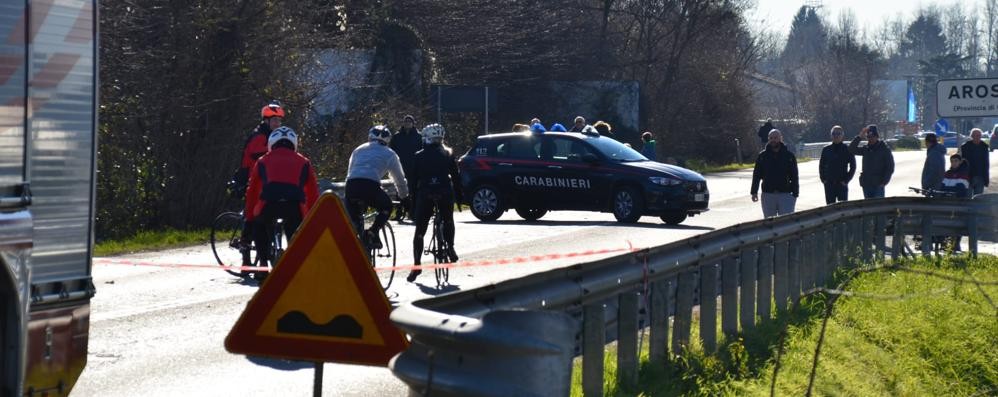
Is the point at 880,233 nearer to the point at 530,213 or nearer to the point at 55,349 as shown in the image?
the point at 530,213

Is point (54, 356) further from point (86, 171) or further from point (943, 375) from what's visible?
point (943, 375)

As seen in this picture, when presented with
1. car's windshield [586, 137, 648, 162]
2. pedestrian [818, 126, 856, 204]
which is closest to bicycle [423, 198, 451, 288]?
pedestrian [818, 126, 856, 204]

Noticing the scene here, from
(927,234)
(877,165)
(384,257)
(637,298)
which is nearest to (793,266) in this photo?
(637,298)

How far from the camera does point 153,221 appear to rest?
910 inches

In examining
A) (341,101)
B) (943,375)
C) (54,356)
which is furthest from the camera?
(341,101)

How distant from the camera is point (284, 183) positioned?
12289 millimetres

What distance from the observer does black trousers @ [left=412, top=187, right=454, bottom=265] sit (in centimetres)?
1489

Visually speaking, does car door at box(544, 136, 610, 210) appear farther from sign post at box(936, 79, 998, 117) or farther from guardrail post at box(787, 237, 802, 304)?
guardrail post at box(787, 237, 802, 304)

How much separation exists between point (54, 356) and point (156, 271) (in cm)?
990

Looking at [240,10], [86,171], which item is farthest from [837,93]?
[86,171]

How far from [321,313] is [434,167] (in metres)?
8.83

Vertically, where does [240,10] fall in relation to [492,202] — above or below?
above

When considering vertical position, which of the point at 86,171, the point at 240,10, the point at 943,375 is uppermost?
the point at 240,10

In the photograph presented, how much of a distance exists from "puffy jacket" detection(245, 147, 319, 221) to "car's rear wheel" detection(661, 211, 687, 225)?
1284cm
